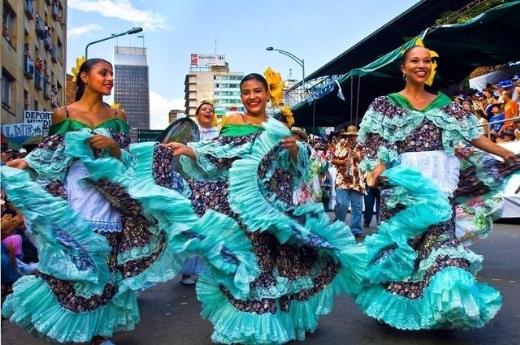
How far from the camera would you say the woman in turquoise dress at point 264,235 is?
3.64 meters

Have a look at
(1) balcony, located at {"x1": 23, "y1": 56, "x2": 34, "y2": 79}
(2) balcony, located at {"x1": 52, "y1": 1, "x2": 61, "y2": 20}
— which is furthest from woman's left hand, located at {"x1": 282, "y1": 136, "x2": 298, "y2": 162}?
(2) balcony, located at {"x1": 52, "y1": 1, "x2": 61, "y2": 20}

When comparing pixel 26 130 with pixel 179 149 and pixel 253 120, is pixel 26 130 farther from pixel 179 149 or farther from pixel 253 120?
pixel 253 120

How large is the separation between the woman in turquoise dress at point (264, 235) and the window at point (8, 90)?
71.2ft

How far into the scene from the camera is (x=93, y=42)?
93.1ft

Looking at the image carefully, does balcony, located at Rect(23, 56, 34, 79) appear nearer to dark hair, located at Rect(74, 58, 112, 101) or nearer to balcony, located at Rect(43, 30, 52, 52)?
balcony, located at Rect(43, 30, 52, 52)

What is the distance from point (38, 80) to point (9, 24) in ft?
20.6

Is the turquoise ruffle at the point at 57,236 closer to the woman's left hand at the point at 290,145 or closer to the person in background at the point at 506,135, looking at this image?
the woman's left hand at the point at 290,145

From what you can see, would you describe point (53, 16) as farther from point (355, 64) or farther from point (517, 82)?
point (517, 82)

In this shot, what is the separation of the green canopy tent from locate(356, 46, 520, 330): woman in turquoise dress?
757 cm

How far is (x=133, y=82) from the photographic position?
92312 mm

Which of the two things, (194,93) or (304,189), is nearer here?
(304,189)

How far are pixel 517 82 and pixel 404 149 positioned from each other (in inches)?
431

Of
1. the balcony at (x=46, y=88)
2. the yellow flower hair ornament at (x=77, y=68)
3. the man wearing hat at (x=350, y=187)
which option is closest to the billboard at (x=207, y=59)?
the balcony at (x=46, y=88)

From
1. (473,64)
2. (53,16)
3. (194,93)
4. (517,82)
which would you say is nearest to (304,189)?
(517,82)
